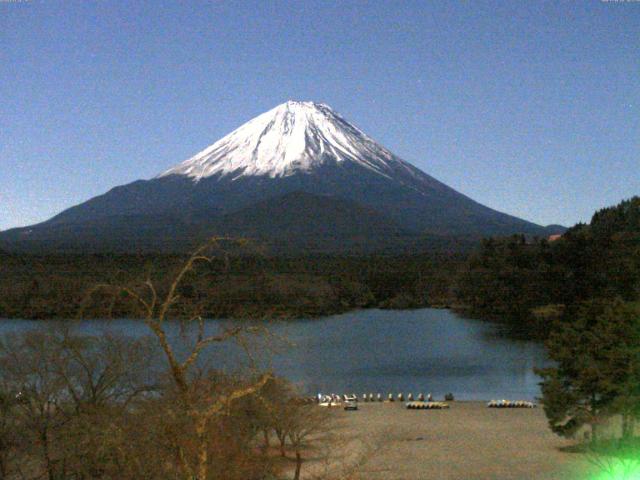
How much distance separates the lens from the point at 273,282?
4650 centimetres

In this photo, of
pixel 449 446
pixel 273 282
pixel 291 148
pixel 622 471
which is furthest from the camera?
pixel 291 148

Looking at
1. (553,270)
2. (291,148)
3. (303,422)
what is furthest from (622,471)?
(291,148)

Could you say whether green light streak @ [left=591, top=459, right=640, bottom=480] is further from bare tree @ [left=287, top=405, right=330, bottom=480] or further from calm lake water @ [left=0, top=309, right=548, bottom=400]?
calm lake water @ [left=0, top=309, right=548, bottom=400]

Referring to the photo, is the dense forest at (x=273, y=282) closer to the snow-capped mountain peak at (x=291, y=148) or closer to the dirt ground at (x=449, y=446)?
the dirt ground at (x=449, y=446)

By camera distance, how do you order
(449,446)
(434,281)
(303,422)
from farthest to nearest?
(434,281)
(449,446)
(303,422)

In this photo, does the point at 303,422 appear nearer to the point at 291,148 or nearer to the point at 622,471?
the point at 622,471

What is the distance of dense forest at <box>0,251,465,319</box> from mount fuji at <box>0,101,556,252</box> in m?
12.4

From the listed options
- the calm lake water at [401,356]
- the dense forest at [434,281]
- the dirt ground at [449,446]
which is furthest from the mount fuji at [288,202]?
the dirt ground at [449,446]

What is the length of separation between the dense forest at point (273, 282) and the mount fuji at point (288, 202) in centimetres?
1240

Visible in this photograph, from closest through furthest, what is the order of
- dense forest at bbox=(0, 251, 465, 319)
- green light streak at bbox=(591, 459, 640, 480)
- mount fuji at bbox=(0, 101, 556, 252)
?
green light streak at bbox=(591, 459, 640, 480) → dense forest at bbox=(0, 251, 465, 319) → mount fuji at bbox=(0, 101, 556, 252)

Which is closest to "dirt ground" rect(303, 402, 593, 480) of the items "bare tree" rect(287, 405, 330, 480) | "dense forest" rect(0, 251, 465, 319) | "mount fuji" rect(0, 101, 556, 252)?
"bare tree" rect(287, 405, 330, 480)

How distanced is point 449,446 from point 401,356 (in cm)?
1643

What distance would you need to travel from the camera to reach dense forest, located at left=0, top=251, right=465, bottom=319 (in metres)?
40.3

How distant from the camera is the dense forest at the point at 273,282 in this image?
40.3 metres
